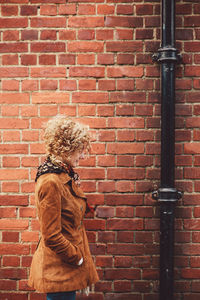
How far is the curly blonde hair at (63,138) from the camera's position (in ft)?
5.68

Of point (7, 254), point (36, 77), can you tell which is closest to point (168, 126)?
point (36, 77)

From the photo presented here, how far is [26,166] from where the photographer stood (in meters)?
2.26

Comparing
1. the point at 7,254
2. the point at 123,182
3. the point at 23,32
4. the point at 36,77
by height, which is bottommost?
the point at 7,254

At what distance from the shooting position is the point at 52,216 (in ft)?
5.25

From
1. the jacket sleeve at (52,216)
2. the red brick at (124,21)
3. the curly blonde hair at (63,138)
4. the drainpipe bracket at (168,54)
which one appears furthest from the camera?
the red brick at (124,21)

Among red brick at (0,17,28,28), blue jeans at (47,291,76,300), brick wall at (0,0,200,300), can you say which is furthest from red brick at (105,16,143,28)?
blue jeans at (47,291,76,300)

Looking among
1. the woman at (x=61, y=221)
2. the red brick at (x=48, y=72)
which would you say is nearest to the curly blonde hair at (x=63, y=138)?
the woman at (x=61, y=221)

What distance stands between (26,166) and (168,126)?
44.3 inches

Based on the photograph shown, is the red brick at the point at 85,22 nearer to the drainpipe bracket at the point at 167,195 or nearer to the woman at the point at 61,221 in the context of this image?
the woman at the point at 61,221

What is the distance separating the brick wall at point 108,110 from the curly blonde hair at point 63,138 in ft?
1.66

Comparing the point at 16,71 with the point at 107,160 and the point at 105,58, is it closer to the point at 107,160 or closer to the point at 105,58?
the point at 105,58

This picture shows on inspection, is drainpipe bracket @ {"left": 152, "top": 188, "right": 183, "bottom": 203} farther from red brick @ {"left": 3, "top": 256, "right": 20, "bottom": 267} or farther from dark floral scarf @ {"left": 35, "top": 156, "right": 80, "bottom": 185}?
red brick @ {"left": 3, "top": 256, "right": 20, "bottom": 267}

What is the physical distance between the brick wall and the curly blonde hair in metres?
0.51

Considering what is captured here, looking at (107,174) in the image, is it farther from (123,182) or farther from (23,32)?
(23,32)
